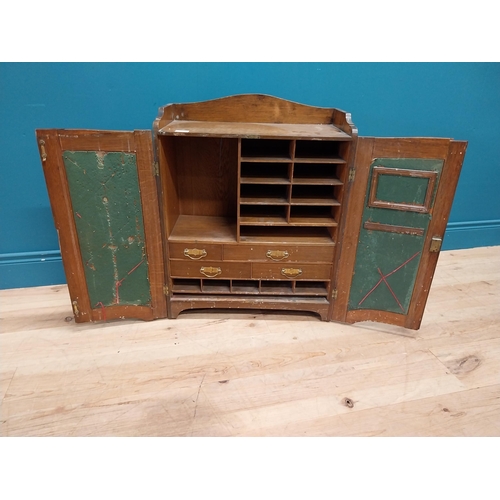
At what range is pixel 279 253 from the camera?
6.01 feet

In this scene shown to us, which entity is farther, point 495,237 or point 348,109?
point 495,237

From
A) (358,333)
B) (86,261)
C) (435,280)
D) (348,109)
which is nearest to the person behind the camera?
(86,261)

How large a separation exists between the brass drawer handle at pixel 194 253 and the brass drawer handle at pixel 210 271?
8cm

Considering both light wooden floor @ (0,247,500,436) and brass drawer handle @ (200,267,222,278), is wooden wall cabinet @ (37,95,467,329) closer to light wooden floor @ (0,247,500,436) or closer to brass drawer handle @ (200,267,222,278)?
brass drawer handle @ (200,267,222,278)

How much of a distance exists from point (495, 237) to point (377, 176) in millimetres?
1874

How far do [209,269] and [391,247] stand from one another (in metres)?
A: 0.94

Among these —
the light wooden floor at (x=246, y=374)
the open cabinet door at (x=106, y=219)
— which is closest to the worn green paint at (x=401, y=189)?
the light wooden floor at (x=246, y=374)

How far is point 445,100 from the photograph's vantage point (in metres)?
2.28

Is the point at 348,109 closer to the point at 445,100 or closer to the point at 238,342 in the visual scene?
the point at 445,100

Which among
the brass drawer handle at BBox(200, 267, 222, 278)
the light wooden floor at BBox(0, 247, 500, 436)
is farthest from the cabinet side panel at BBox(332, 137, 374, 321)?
the brass drawer handle at BBox(200, 267, 222, 278)

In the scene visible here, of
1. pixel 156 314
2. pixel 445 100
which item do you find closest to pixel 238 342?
pixel 156 314

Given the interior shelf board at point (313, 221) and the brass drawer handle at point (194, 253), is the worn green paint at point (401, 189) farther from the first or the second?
the brass drawer handle at point (194, 253)

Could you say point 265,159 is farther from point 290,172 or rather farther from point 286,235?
A: point 286,235

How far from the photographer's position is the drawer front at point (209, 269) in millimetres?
1853
